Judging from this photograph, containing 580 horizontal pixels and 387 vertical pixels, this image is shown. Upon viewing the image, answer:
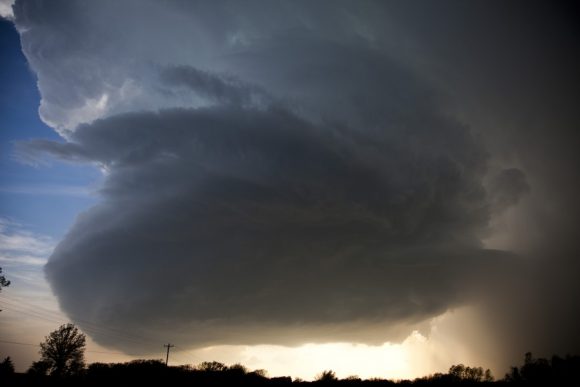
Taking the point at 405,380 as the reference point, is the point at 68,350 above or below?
above

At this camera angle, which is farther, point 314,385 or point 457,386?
point 314,385

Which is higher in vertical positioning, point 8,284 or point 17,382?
point 8,284

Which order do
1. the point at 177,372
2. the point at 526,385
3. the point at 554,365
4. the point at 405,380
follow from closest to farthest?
the point at 526,385
the point at 405,380
the point at 177,372
the point at 554,365

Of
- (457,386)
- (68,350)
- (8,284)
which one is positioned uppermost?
(8,284)

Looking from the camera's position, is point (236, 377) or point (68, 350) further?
point (68, 350)

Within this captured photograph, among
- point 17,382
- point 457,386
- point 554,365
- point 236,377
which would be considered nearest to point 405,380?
point 457,386

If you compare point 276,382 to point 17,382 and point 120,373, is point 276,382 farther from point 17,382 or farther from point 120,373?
point 17,382

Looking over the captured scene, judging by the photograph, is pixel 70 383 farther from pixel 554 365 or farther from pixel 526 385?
pixel 554 365

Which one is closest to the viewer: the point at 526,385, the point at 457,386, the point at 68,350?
the point at 526,385

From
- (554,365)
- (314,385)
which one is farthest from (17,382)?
(554,365)
